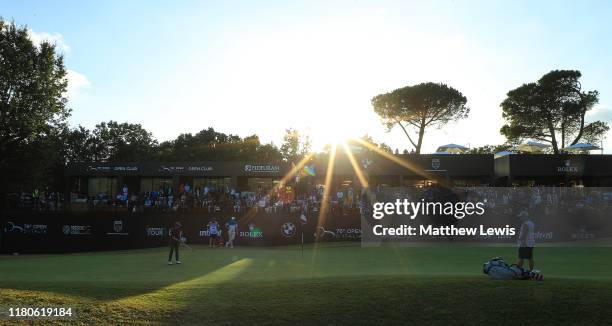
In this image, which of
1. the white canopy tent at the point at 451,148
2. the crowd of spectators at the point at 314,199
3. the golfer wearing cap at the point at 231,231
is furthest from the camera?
the white canopy tent at the point at 451,148

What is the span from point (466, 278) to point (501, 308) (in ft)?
8.91

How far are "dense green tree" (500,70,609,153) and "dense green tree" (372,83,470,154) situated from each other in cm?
701

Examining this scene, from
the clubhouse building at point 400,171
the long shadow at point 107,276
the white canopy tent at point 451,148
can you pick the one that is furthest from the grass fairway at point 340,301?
the white canopy tent at point 451,148

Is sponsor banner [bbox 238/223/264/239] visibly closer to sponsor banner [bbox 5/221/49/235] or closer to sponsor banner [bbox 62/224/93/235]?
sponsor banner [bbox 62/224/93/235]

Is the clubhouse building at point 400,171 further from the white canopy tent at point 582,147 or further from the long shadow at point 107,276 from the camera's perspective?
the long shadow at point 107,276

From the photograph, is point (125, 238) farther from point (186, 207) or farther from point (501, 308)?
point (501, 308)

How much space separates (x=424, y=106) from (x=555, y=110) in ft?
52.4

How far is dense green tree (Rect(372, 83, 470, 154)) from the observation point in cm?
6500

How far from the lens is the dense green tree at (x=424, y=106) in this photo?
213 ft

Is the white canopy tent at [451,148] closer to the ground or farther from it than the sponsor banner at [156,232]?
farther from it

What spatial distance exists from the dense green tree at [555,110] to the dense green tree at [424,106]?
7010 millimetres

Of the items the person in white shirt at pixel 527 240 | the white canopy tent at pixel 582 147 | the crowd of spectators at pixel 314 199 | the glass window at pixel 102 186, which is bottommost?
the person in white shirt at pixel 527 240

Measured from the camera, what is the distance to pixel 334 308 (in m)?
10.3

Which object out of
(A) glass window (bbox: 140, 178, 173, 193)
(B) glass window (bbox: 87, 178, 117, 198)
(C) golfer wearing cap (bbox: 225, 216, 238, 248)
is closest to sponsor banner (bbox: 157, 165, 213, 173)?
(A) glass window (bbox: 140, 178, 173, 193)
